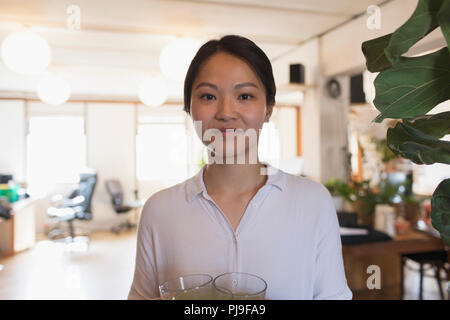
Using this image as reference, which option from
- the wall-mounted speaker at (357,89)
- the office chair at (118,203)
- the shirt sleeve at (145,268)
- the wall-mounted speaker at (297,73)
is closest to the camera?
the shirt sleeve at (145,268)

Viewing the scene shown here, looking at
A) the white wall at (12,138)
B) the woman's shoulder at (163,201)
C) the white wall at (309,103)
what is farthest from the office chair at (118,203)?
the woman's shoulder at (163,201)

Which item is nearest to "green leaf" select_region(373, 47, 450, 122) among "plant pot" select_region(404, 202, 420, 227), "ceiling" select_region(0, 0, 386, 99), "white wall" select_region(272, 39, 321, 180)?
"ceiling" select_region(0, 0, 386, 99)

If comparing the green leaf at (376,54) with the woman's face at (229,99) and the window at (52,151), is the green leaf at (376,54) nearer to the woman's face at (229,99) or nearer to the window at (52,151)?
the woman's face at (229,99)

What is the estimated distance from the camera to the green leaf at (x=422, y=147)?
0.46 metres

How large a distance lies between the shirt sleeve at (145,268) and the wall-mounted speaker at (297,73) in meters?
3.04

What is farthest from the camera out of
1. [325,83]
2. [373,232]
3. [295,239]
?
[325,83]

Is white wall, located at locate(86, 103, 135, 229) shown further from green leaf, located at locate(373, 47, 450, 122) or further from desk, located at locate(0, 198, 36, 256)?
green leaf, located at locate(373, 47, 450, 122)

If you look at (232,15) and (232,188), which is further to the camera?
(232,15)

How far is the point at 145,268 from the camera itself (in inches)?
38.8

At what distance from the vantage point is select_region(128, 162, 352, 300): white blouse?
0.89 m

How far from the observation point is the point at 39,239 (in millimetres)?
7105

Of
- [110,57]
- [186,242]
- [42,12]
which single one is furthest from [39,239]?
[186,242]
